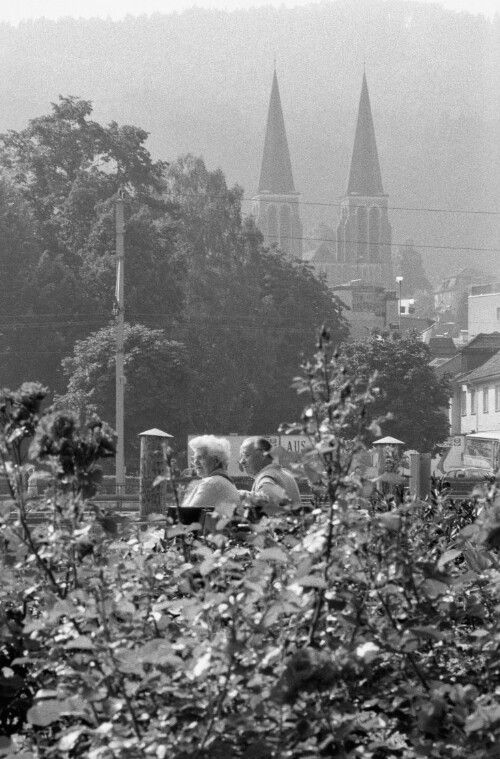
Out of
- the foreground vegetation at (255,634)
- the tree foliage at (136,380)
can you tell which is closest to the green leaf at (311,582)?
the foreground vegetation at (255,634)

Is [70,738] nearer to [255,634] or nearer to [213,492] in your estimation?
[255,634]

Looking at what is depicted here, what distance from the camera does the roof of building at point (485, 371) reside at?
270 ft

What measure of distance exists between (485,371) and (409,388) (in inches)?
762

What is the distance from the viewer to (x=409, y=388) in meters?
65.2

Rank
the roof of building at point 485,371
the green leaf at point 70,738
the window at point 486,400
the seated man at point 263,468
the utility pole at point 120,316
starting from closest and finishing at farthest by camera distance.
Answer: the green leaf at point 70,738
the seated man at point 263,468
the utility pole at point 120,316
the roof of building at point 485,371
the window at point 486,400

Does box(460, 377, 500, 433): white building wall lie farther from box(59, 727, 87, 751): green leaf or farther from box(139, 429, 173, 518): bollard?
box(59, 727, 87, 751): green leaf

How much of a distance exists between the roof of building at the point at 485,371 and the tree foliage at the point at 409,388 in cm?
1489

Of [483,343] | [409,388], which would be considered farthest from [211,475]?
[483,343]

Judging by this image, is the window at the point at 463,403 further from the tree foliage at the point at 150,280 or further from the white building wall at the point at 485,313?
the white building wall at the point at 485,313

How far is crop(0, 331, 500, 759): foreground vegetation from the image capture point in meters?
2.82

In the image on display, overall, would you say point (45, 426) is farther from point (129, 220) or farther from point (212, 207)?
point (212, 207)

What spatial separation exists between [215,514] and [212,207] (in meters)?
71.2

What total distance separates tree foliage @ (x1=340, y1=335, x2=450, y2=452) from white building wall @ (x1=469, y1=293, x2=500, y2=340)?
169ft

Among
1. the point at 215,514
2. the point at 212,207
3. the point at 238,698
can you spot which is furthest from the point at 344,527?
the point at 212,207
